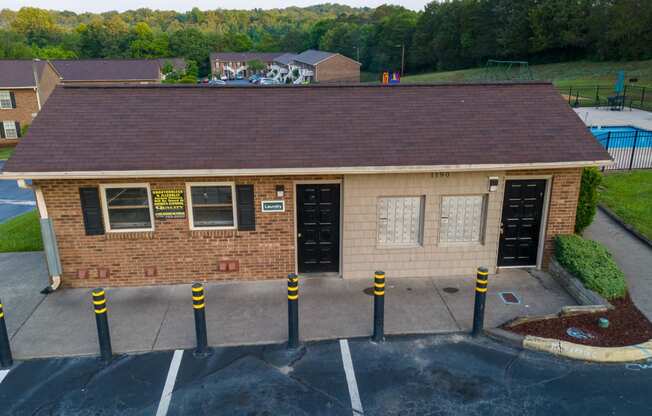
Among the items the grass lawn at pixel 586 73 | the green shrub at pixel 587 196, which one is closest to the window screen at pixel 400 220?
the green shrub at pixel 587 196

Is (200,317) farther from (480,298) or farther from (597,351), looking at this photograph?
(597,351)

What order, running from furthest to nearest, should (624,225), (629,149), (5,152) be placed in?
(5,152), (629,149), (624,225)

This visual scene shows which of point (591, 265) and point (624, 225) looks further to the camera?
point (624, 225)

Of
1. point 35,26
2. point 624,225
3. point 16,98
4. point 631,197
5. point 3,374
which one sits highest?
point 35,26

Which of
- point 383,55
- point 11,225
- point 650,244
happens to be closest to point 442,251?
point 650,244

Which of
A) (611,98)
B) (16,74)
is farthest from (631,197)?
(16,74)

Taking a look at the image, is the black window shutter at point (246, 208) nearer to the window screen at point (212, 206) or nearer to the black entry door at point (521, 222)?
the window screen at point (212, 206)
